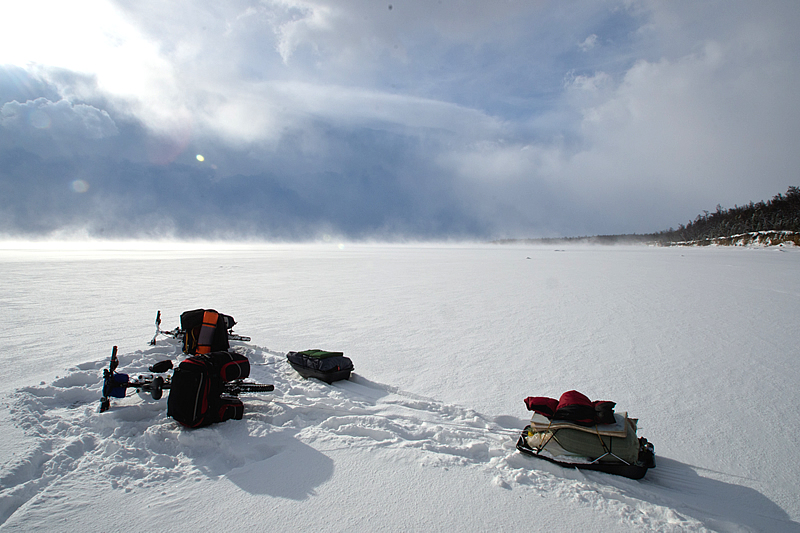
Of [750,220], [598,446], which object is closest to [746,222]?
[750,220]

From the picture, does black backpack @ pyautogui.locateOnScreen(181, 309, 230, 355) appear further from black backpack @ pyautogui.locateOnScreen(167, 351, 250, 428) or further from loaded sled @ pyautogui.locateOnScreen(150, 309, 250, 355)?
black backpack @ pyautogui.locateOnScreen(167, 351, 250, 428)

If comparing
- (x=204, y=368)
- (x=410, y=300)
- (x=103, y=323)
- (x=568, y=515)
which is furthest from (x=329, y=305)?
(x=568, y=515)

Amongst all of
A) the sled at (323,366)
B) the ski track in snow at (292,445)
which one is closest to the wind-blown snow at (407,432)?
the ski track in snow at (292,445)

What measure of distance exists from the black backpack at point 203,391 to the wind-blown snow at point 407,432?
12 cm

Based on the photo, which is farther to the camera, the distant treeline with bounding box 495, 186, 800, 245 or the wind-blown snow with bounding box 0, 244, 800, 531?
the distant treeline with bounding box 495, 186, 800, 245

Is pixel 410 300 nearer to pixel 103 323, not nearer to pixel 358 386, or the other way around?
pixel 358 386

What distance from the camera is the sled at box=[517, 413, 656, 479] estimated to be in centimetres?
304

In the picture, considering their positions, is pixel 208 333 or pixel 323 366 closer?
pixel 323 366

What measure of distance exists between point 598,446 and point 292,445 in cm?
262

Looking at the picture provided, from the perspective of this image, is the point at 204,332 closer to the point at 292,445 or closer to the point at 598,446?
the point at 292,445

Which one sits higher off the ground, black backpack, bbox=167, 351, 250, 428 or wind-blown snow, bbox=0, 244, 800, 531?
black backpack, bbox=167, 351, 250, 428

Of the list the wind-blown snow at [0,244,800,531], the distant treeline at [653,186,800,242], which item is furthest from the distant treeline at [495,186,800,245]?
the wind-blown snow at [0,244,800,531]

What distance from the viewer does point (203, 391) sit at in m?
3.55

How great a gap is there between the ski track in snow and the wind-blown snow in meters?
0.02
